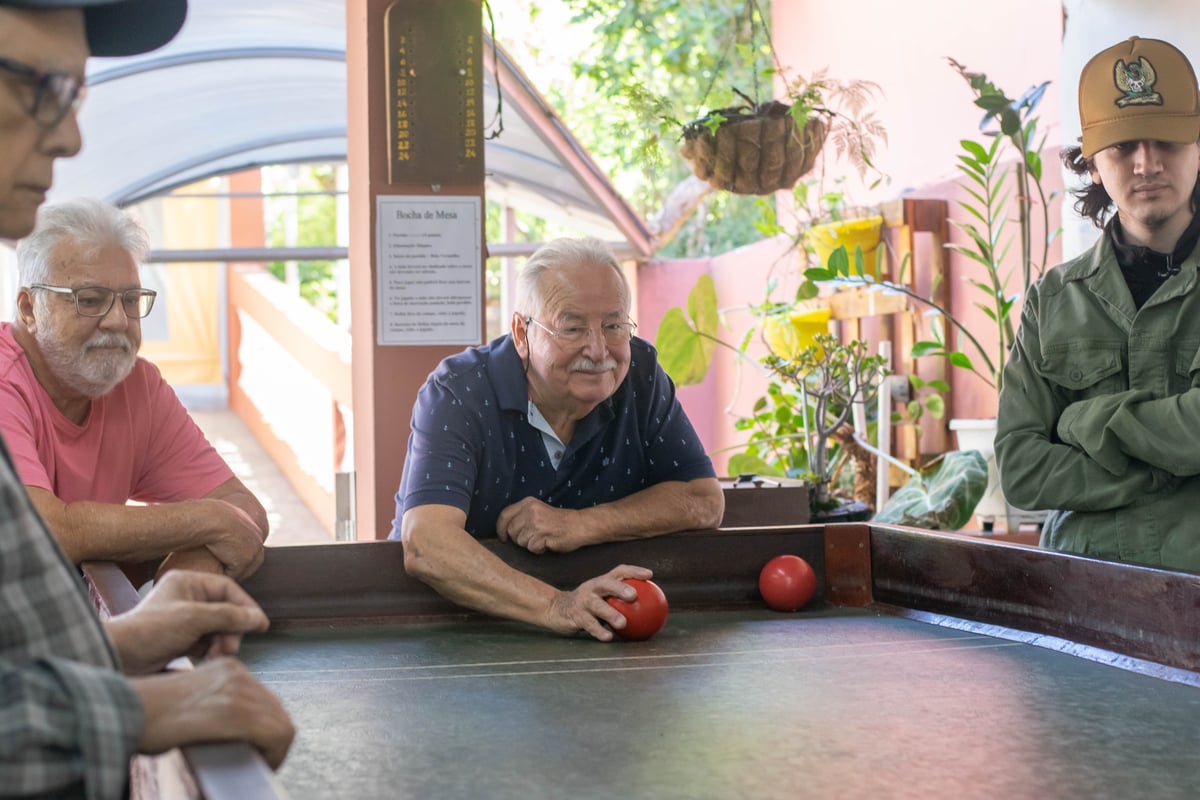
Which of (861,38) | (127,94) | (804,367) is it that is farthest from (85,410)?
(861,38)

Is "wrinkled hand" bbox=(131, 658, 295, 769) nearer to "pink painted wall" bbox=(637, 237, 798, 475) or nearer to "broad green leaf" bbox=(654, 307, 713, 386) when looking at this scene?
"broad green leaf" bbox=(654, 307, 713, 386)

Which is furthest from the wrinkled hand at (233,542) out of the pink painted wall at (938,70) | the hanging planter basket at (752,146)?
the pink painted wall at (938,70)

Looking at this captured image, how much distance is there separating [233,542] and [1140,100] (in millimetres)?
1961

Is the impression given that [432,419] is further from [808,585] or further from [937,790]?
[937,790]

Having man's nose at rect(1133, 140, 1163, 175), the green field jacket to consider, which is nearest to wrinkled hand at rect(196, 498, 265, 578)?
the green field jacket

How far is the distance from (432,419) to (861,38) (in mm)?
5504

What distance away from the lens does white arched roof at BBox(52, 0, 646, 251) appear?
5246 millimetres

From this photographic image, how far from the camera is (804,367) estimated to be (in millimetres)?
4906

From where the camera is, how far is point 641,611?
2.47 m

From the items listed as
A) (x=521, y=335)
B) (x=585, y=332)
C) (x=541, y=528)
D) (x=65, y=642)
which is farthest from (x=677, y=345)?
(x=65, y=642)

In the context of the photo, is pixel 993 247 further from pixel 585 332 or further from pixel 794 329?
pixel 585 332

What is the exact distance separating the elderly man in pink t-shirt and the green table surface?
31cm

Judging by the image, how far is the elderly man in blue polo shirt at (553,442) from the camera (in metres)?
2.82

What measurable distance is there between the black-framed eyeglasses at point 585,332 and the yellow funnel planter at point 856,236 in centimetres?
286
